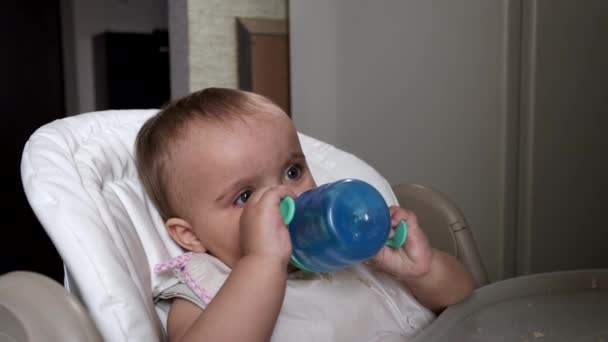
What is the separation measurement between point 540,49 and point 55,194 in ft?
3.34

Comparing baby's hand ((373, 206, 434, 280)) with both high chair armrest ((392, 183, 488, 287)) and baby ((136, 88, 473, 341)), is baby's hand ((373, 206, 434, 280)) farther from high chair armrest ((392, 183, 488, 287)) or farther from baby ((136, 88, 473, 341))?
high chair armrest ((392, 183, 488, 287))

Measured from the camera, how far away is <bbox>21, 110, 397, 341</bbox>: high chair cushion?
23.1 inches

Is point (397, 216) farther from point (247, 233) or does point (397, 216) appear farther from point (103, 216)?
point (103, 216)

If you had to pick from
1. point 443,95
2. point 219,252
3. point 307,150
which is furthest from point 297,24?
point 219,252

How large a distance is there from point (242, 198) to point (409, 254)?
0.68 feet

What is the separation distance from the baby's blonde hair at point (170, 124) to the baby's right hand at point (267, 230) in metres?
0.15

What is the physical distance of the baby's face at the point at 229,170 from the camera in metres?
0.70

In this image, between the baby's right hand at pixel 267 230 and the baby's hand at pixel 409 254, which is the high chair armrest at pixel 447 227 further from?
the baby's right hand at pixel 267 230

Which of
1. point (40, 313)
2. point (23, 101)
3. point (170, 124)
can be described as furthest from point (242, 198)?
point (23, 101)

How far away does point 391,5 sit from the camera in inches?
58.2

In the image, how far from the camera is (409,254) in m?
0.71

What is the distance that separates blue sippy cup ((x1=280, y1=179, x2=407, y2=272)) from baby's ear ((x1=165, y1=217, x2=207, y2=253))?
0.74 feet

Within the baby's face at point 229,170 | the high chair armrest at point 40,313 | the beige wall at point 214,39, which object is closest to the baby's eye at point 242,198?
the baby's face at point 229,170

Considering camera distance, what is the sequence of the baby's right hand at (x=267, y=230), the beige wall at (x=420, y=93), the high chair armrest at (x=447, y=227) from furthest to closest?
the beige wall at (x=420, y=93), the high chair armrest at (x=447, y=227), the baby's right hand at (x=267, y=230)
